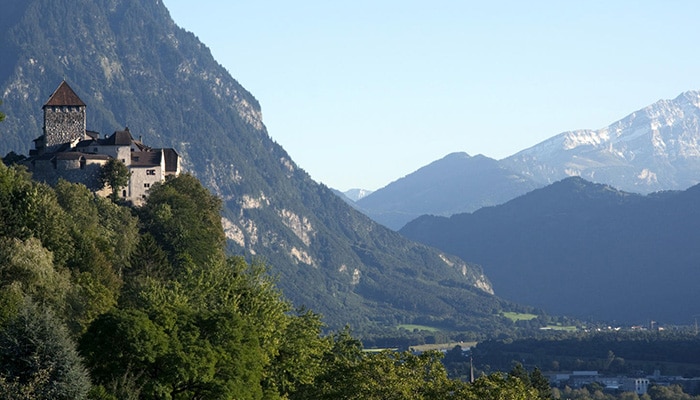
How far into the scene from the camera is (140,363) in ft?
257

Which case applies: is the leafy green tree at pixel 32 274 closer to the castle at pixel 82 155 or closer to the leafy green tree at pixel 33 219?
the leafy green tree at pixel 33 219

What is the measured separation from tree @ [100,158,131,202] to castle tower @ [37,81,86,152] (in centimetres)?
1214

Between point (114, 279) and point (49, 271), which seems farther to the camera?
point (114, 279)

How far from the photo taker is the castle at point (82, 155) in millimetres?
140375

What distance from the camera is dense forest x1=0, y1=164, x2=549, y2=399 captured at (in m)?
72.1

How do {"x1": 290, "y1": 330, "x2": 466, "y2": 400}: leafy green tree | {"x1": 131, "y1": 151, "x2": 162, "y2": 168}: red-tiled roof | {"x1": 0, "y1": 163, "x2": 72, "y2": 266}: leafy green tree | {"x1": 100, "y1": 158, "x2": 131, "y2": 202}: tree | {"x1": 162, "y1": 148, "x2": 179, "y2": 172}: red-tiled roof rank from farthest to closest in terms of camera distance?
1. {"x1": 162, "y1": 148, "x2": 179, "y2": 172}: red-tiled roof
2. {"x1": 131, "y1": 151, "x2": 162, "y2": 168}: red-tiled roof
3. {"x1": 100, "y1": 158, "x2": 131, "y2": 202}: tree
4. {"x1": 0, "y1": 163, "x2": 72, "y2": 266}: leafy green tree
5. {"x1": 290, "y1": 330, "x2": 466, "y2": 400}: leafy green tree

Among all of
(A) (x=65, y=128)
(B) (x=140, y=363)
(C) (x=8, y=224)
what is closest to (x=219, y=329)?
(B) (x=140, y=363)

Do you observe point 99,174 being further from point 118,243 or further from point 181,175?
point 118,243

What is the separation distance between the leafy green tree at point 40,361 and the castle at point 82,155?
69.1m

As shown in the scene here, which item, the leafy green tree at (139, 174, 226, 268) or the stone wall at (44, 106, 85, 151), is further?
the stone wall at (44, 106, 85, 151)

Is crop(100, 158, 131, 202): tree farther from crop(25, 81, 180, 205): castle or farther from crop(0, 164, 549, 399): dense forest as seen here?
crop(0, 164, 549, 399): dense forest

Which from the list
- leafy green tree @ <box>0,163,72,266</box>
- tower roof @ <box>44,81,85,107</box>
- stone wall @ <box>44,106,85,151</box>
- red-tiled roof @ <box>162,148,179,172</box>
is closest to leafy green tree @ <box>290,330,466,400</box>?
leafy green tree @ <box>0,163,72,266</box>

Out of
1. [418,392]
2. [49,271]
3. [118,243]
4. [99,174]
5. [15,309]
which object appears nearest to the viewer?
[418,392]

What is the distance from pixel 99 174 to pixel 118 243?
2327 cm
